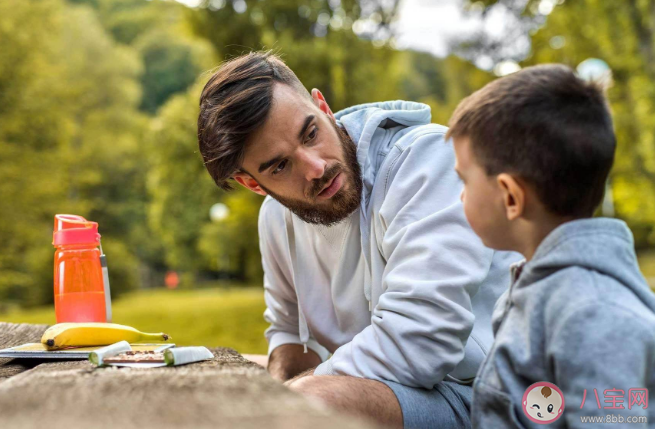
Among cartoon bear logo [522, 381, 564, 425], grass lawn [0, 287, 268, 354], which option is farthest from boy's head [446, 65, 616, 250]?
grass lawn [0, 287, 268, 354]

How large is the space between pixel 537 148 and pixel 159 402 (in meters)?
0.78

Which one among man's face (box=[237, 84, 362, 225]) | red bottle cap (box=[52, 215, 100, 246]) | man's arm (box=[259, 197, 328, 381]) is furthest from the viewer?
man's arm (box=[259, 197, 328, 381])

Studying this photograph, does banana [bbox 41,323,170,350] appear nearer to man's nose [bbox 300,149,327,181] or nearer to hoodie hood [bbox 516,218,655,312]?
man's nose [bbox 300,149,327,181]

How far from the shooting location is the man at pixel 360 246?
171 cm

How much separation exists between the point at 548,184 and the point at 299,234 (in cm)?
134

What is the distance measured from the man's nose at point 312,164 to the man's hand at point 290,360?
75 centimetres

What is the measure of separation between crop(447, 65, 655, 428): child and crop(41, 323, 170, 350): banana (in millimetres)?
1005

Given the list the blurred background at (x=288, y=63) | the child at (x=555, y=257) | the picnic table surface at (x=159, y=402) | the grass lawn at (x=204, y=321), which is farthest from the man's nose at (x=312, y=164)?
the grass lawn at (x=204, y=321)

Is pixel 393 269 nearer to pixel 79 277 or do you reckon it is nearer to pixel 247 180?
pixel 247 180

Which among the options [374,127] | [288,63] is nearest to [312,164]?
[374,127]

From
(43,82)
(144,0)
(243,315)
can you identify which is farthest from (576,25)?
(144,0)

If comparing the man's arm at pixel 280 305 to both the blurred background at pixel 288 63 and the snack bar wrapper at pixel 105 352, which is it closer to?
the snack bar wrapper at pixel 105 352

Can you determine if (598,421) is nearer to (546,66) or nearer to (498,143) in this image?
(498,143)

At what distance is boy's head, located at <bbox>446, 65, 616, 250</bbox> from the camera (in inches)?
49.5
